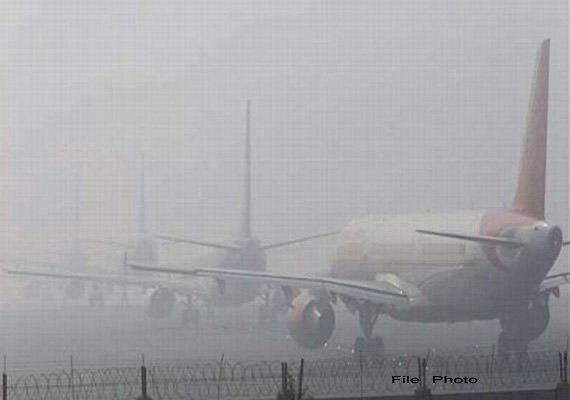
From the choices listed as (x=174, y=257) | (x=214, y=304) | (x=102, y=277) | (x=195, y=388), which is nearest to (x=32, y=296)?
(x=174, y=257)

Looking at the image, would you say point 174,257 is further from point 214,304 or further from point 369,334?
point 369,334

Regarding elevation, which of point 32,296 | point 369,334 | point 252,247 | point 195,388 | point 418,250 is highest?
point 32,296

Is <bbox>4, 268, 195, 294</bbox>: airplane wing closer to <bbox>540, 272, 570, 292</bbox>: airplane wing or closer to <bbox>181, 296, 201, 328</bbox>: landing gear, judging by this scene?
<bbox>181, 296, 201, 328</bbox>: landing gear

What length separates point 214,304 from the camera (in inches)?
3179

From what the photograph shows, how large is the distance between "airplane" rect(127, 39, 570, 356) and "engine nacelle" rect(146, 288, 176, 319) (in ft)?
99.1

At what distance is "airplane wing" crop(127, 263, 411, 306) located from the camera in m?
54.8

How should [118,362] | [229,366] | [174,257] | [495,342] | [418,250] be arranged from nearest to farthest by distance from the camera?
[229,366] → [118,362] → [418,250] → [495,342] → [174,257]

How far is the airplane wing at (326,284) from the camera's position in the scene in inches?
2159

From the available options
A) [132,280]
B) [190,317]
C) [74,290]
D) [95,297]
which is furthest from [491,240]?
[74,290]

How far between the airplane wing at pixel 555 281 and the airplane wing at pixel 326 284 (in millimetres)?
7973

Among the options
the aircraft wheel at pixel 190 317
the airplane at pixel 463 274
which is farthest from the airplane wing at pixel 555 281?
the aircraft wheel at pixel 190 317

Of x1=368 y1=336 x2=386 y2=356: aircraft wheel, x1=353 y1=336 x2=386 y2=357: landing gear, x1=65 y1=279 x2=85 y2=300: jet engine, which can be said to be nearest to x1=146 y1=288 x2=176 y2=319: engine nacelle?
x1=353 y1=336 x2=386 y2=357: landing gear

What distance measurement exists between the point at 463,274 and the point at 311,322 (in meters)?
7.54

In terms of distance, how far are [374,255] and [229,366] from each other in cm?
1455
